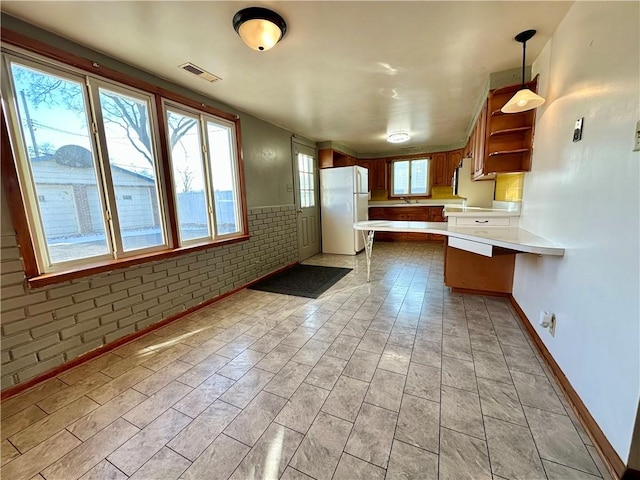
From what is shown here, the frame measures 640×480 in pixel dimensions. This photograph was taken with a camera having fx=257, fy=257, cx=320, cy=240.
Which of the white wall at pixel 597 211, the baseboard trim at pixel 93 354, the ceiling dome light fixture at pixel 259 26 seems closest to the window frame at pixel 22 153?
the baseboard trim at pixel 93 354

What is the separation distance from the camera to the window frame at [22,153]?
1576mm

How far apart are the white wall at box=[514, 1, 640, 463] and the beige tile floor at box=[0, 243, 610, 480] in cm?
30

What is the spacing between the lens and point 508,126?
2.45 metres

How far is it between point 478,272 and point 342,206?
9.17ft

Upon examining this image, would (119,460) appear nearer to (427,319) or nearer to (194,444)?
(194,444)

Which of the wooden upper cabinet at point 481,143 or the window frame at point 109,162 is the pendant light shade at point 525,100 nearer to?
the wooden upper cabinet at point 481,143

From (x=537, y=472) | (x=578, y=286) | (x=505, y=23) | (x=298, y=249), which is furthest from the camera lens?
(x=298, y=249)

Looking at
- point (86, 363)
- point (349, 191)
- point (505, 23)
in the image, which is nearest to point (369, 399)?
point (86, 363)

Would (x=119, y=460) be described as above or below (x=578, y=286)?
below

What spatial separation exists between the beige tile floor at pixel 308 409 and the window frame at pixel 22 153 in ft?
2.34

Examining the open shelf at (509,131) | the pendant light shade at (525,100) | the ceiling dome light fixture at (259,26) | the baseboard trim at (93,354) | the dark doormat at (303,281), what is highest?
the ceiling dome light fixture at (259,26)

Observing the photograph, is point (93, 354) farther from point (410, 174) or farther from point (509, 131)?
point (410, 174)

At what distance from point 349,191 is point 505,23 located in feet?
11.1

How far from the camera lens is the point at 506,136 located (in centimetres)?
253
